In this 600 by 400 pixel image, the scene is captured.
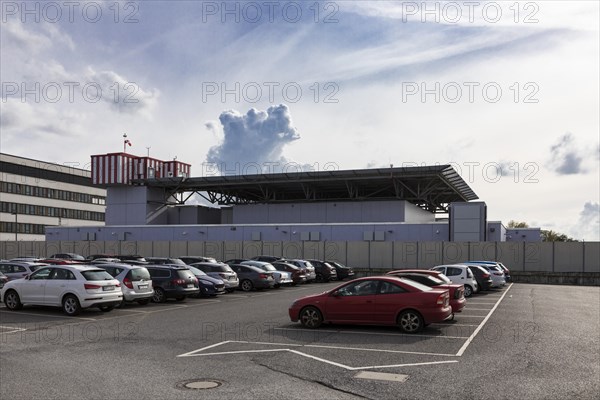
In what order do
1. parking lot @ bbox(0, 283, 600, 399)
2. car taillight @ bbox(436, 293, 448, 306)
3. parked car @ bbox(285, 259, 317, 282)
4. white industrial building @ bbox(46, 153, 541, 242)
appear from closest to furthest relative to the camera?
parking lot @ bbox(0, 283, 600, 399)
car taillight @ bbox(436, 293, 448, 306)
parked car @ bbox(285, 259, 317, 282)
white industrial building @ bbox(46, 153, 541, 242)

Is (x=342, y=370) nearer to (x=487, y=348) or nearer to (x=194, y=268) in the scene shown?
(x=487, y=348)

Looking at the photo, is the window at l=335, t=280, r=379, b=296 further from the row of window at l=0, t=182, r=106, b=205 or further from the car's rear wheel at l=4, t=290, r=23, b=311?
the row of window at l=0, t=182, r=106, b=205

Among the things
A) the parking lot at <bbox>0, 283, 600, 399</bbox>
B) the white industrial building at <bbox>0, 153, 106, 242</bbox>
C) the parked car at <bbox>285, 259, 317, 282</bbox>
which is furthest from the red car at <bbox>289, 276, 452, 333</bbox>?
the white industrial building at <bbox>0, 153, 106, 242</bbox>

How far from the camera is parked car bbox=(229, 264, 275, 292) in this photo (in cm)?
2784

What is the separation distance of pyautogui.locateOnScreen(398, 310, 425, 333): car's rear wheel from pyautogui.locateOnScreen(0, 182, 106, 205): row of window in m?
84.4

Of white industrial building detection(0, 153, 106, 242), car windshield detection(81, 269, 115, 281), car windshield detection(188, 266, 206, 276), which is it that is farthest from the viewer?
white industrial building detection(0, 153, 106, 242)

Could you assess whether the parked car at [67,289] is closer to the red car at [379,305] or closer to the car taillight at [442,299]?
the red car at [379,305]

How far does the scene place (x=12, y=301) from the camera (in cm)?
1802

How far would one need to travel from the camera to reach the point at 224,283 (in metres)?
24.8

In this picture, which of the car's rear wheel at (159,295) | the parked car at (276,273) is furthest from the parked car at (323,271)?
the car's rear wheel at (159,295)

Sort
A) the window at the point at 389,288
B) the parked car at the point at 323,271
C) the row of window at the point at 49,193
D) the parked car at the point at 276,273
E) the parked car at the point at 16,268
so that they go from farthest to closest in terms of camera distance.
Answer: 1. the row of window at the point at 49,193
2. the parked car at the point at 323,271
3. the parked car at the point at 276,273
4. the parked car at the point at 16,268
5. the window at the point at 389,288

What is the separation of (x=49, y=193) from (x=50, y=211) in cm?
297

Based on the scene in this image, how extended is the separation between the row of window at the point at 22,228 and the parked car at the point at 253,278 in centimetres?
6970

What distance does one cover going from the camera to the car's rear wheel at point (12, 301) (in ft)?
58.9
